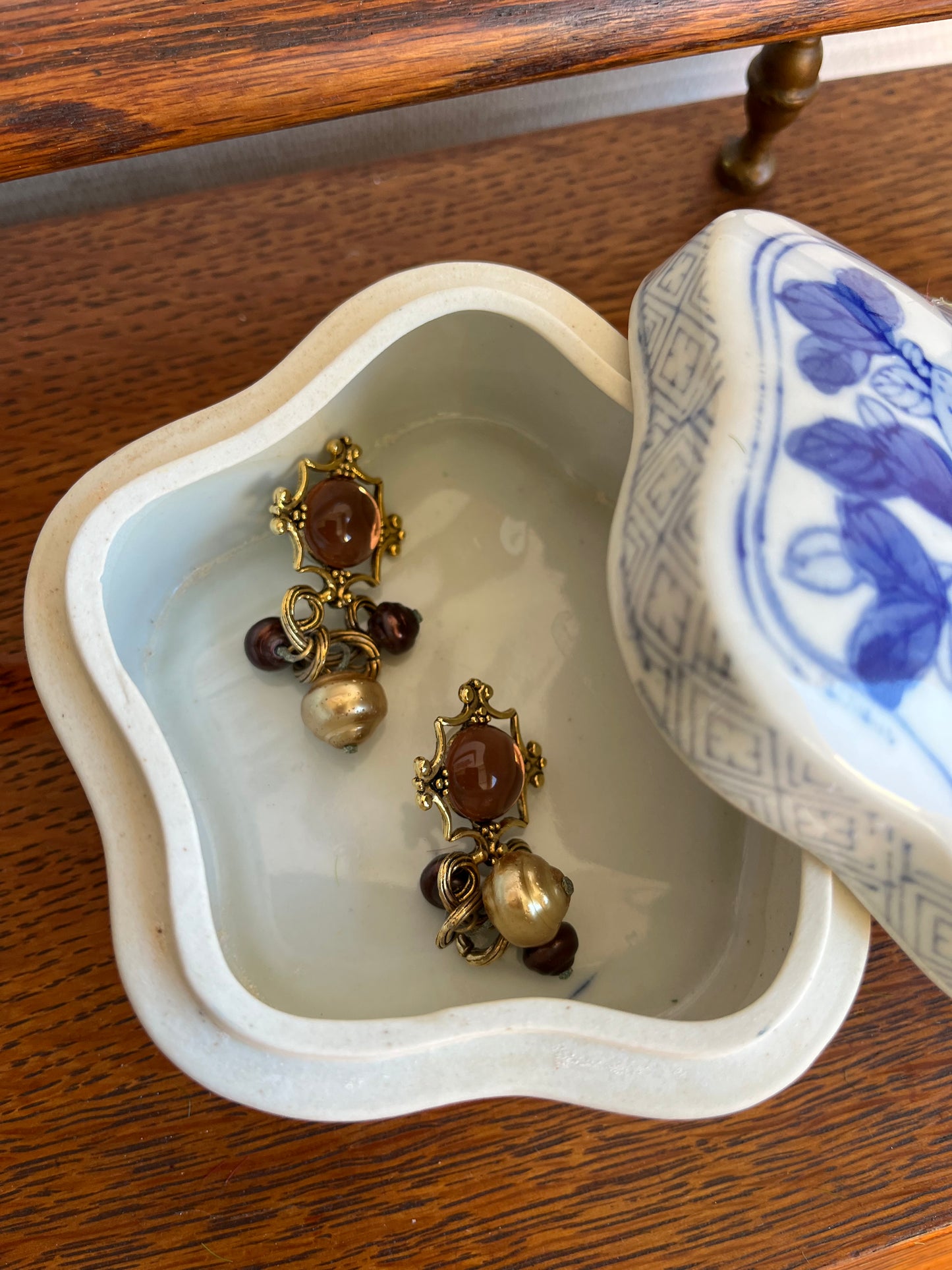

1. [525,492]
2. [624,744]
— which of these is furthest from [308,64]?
[624,744]

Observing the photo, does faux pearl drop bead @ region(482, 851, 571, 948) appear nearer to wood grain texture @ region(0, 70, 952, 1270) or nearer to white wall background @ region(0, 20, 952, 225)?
wood grain texture @ region(0, 70, 952, 1270)

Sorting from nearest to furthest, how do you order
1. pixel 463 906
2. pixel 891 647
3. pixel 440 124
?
pixel 891 647
pixel 463 906
pixel 440 124

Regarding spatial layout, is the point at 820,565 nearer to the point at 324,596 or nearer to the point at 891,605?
the point at 891,605

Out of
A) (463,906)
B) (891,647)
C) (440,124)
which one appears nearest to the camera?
(891,647)

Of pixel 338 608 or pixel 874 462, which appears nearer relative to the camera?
pixel 874 462

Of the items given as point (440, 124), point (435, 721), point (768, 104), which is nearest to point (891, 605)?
point (435, 721)

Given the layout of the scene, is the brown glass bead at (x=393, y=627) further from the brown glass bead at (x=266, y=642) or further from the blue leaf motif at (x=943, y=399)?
the blue leaf motif at (x=943, y=399)
